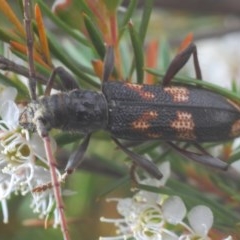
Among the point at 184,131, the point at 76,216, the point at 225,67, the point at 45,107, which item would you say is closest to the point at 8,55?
the point at 45,107

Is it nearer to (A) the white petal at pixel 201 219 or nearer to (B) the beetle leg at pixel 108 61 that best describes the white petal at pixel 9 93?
(B) the beetle leg at pixel 108 61

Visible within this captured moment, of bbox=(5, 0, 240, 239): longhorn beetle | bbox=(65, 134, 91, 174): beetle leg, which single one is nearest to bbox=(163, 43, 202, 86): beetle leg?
bbox=(5, 0, 240, 239): longhorn beetle

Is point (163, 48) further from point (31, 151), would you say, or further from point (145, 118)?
point (31, 151)

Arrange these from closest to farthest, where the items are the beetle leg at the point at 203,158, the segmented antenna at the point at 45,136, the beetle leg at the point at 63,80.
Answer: the segmented antenna at the point at 45,136 < the beetle leg at the point at 63,80 < the beetle leg at the point at 203,158

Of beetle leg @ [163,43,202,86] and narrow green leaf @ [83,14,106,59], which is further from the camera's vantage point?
beetle leg @ [163,43,202,86]

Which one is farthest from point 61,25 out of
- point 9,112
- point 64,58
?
point 9,112

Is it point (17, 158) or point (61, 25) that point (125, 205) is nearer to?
point (17, 158)

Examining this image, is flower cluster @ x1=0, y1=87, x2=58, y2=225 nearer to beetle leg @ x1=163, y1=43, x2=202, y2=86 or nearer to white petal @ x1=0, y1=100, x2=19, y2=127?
white petal @ x1=0, y1=100, x2=19, y2=127

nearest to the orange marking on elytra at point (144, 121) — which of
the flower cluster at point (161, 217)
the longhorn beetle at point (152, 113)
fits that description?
the longhorn beetle at point (152, 113)

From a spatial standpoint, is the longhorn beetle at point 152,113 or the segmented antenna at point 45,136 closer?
the segmented antenna at point 45,136
